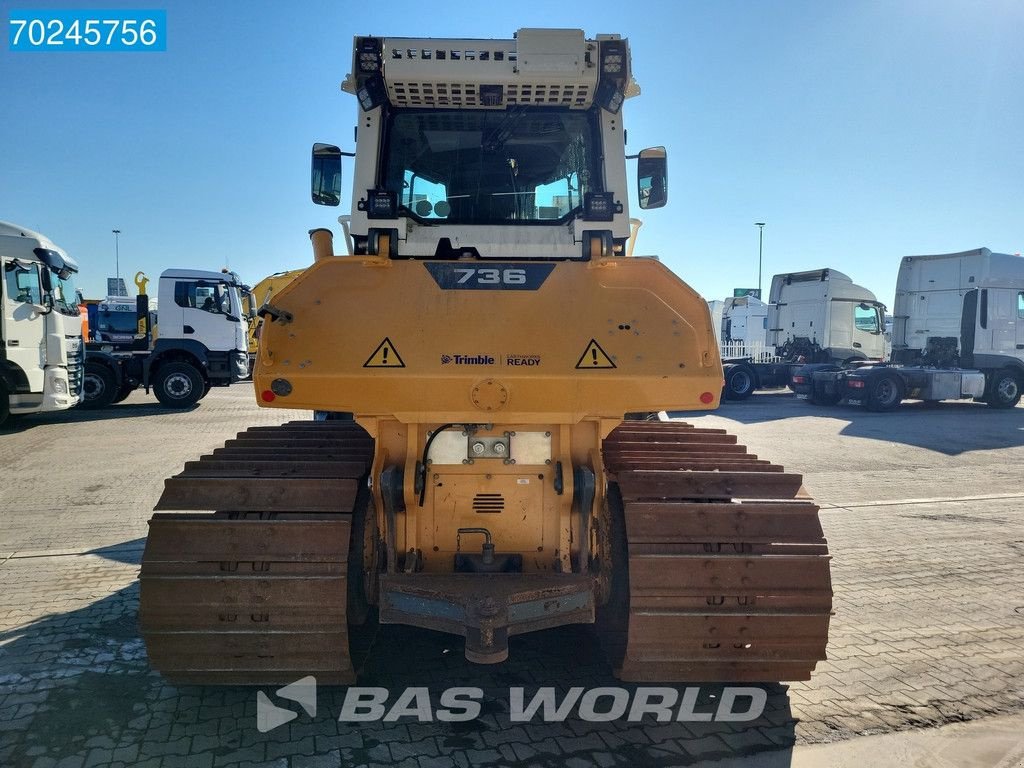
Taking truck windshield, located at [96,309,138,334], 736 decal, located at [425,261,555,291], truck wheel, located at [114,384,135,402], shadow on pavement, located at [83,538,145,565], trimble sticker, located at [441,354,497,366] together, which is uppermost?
truck windshield, located at [96,309,138,334]

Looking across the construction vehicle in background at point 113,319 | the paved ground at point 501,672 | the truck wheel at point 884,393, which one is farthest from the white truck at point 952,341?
the construction vehicle in background at point 113,319

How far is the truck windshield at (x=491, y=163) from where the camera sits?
14.0ft

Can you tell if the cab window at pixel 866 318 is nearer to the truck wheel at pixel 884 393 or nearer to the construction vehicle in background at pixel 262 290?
the truck wheel at pixel 884 393

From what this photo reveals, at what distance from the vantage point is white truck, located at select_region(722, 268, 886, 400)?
1995 centimetres

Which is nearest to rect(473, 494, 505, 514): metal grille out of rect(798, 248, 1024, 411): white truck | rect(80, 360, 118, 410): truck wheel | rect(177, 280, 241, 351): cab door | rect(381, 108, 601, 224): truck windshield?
rect(381, 108, 601, 224): truck windshield

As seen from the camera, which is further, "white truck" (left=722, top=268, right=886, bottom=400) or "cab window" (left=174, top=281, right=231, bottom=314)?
"white truck" (left=722, top=268, right=886, bottom=400)

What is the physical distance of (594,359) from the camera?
3369mm

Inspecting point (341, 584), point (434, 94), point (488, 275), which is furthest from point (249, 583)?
point (434, 94)

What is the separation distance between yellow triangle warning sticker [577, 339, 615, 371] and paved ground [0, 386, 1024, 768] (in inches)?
69.1

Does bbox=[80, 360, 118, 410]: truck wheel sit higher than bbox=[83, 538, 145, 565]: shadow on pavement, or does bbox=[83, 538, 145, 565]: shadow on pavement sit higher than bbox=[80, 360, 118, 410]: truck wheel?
bbox=[80, 360, 118, 410]: truck wheel

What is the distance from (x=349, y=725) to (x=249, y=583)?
0.85 meters

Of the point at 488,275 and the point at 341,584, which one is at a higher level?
the point at 488,275

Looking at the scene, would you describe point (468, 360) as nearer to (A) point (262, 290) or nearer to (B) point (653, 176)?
(B) point (653, 176)

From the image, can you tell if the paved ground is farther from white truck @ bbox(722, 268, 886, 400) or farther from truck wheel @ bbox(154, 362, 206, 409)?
white truck @ bbox(722, 268, 886, 400)
